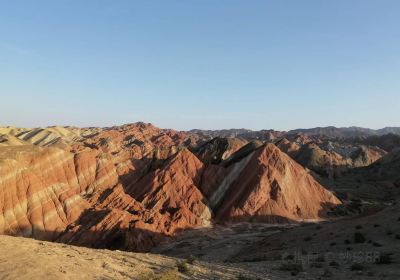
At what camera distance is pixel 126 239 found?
4600cm

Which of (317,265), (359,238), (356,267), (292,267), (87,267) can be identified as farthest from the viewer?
(359,238)

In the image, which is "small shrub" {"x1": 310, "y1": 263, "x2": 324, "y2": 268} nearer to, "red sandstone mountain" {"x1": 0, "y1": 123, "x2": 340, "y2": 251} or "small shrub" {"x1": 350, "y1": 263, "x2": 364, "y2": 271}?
"small shrub" {"x1": 350, "y1": 263, "x2": 364, "y2": 271}

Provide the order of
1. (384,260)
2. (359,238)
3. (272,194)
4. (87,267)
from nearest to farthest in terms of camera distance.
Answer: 1. (87,267)
2. (384,260)
3. (359,238)
4. (272,194)

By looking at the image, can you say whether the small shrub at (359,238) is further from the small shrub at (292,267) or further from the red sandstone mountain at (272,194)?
the red sandstone mountain at (272,194)

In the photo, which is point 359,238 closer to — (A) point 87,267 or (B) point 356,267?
(B) point 356,267

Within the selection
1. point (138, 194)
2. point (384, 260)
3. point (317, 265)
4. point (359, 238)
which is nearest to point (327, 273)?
point (317, 265)

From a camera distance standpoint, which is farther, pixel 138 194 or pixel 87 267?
pixel 138 194

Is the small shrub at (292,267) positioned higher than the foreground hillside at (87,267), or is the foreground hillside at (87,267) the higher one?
the foreground hillside at (87,267)

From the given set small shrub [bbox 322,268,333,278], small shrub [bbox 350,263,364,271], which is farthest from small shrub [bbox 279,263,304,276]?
small shrub [bbox 350,263,364,271]

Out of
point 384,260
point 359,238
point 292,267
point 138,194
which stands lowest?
point 138,194

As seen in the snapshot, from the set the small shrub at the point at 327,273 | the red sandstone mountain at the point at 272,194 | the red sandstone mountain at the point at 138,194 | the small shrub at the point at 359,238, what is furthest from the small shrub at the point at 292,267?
the red sandstone mountain at the point at 272,194

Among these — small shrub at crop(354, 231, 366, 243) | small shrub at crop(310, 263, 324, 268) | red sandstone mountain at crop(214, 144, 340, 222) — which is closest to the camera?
small shrub at crop(310, 263, 324, 268)

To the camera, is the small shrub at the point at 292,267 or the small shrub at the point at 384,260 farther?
the small shrub at the point at 384,260

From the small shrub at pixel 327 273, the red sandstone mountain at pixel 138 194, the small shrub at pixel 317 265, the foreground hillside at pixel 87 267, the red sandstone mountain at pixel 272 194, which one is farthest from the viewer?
the red sandstone mountain at pixel 272 194
